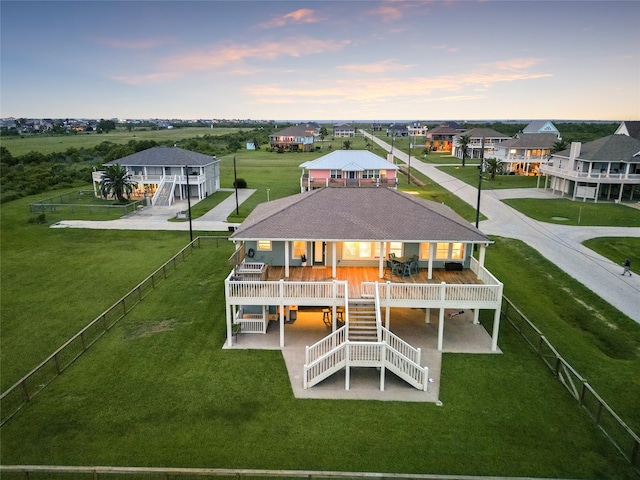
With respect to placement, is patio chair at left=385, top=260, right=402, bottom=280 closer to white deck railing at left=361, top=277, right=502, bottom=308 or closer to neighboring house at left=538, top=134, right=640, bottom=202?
white deck railing at left=361, top=277, right=502, bottom=308

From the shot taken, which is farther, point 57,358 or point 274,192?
point 274,192

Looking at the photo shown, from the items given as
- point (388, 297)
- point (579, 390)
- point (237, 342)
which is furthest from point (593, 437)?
point (237, 342)

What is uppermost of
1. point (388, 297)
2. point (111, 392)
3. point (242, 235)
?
point (242, 235)

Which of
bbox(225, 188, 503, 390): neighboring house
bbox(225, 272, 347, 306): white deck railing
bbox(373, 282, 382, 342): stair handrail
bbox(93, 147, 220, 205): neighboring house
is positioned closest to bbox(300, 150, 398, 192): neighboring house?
bbox(93, 147, 220, 205): neighboring house

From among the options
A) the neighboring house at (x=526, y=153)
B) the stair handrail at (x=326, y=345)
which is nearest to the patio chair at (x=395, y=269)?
the stair handrail at (x=326, y=345)

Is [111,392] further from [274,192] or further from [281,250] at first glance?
[274,192]

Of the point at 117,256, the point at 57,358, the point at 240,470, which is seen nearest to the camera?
the point at 240,470

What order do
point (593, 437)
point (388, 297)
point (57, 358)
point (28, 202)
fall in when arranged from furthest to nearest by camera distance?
1. point (28, 202)
2. point (388, 297)
3. point (57, 358)
4. point (593, 437)
